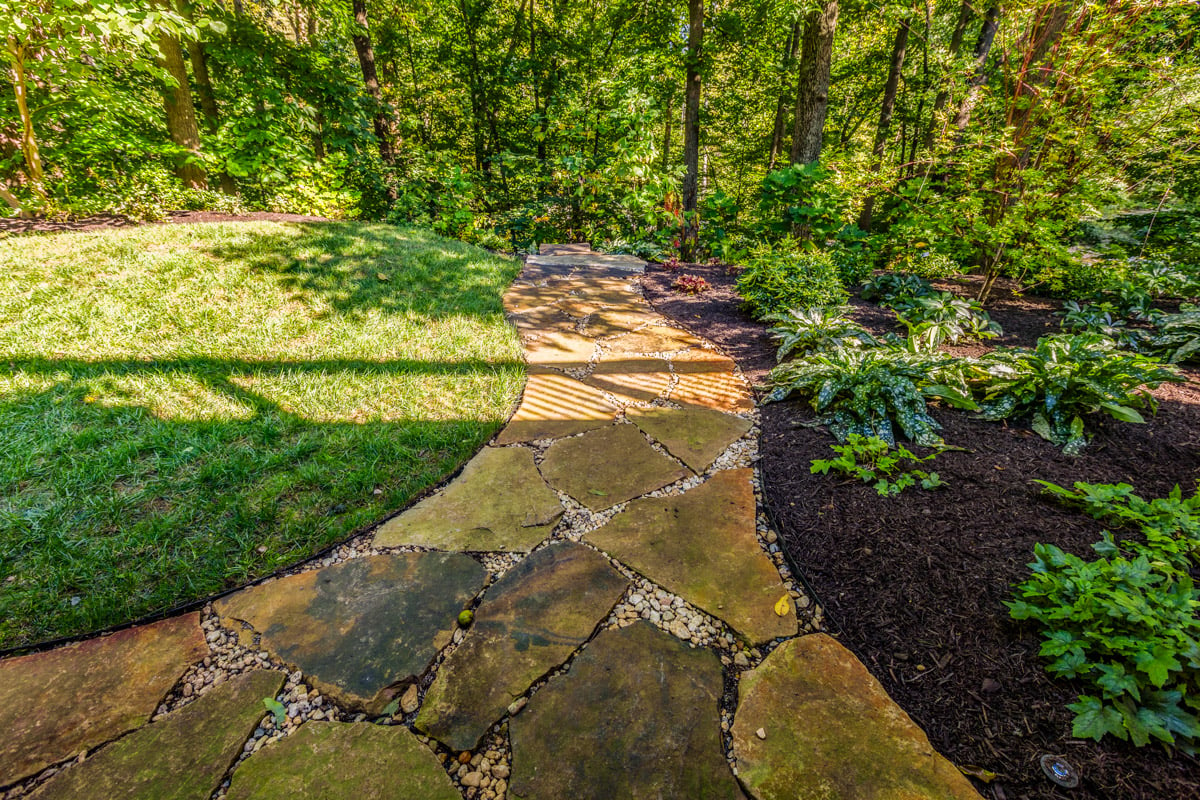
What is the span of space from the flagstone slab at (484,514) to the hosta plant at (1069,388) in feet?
7.05

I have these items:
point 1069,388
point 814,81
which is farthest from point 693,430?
point 814,81

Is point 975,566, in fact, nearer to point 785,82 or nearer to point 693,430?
point 693,430

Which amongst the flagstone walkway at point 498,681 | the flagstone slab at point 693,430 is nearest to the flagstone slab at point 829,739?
the flagstone walkway at point 498,681

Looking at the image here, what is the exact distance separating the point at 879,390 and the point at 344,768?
2.42 metres

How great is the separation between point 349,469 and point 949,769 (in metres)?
2.19

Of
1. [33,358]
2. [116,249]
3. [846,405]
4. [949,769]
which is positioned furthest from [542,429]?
[116,249]

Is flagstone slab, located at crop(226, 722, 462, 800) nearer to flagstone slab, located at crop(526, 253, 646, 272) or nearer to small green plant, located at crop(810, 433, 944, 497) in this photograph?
small green plant, located at crop(810, 433, 944, 497)

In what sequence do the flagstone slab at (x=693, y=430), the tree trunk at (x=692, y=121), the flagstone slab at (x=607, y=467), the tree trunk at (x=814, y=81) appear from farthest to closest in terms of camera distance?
the tree trunk at (x=692, y=121) < the tree trunk at (x=814, y=81) < the flagstone slab at (x=693, y=430) < the flagstone slab at (x=607, y=467)

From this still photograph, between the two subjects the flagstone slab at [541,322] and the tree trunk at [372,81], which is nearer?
the flagstone slab at [541,322]

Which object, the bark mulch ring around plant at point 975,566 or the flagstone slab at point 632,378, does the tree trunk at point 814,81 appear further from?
the bark mulch ring around plant at point 975,566

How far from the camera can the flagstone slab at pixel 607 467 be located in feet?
6.33

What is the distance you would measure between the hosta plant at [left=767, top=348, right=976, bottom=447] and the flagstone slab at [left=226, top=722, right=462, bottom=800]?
1940 mm

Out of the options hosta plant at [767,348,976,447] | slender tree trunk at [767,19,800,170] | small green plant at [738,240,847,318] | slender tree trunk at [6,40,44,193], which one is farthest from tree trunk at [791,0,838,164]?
slender tree trunk at [6,40,44,193]

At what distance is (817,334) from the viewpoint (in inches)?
115
